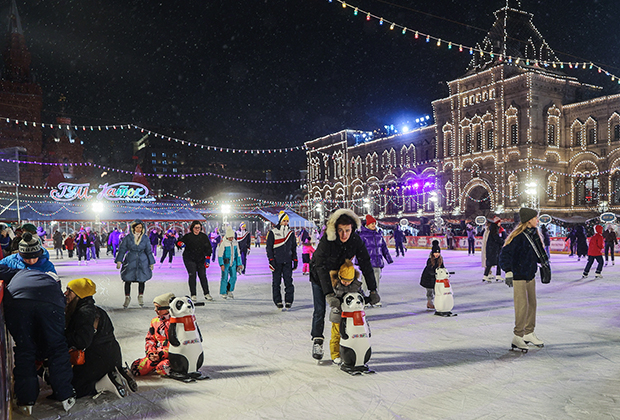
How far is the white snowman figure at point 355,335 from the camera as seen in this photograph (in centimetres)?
439

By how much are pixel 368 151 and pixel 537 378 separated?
53.2 metres

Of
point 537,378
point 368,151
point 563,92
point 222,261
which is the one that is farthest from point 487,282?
point 368,151

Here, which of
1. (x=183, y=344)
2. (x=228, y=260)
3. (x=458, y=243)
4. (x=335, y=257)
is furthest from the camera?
(x=458, y=243)

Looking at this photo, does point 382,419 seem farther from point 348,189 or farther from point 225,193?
point 225,193

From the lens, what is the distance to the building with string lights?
120 feet

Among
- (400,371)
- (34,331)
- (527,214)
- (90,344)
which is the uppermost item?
(527,214)

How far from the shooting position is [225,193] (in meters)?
75.4

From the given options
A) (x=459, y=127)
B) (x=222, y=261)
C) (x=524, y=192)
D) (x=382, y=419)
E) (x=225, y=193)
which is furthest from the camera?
(x=225, y=193)

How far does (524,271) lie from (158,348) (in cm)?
372

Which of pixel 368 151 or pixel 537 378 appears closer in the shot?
pixel 537 378

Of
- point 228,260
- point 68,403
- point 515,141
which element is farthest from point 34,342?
point 515,141

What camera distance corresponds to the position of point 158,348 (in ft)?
15.0

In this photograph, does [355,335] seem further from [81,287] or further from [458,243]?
[458,243]

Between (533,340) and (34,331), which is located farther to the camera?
(533,340)
